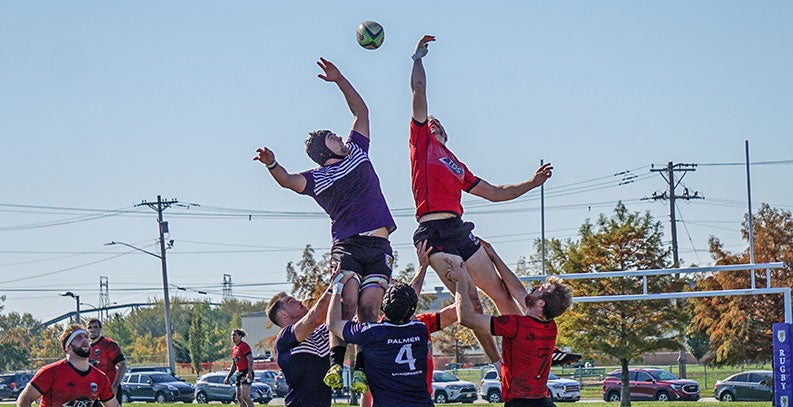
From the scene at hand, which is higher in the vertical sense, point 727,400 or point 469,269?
point 469,269

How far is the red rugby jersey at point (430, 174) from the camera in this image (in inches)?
424

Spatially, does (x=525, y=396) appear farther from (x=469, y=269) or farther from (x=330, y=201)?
A: (x=330, y=201)

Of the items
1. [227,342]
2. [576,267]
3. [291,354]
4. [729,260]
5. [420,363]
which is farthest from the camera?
[227,342]

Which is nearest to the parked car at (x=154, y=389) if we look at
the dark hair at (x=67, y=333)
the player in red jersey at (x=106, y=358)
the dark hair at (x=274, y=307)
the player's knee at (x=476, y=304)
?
the player in red jersey at (x=106, y=358)

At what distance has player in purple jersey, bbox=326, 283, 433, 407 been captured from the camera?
8742 millimetres

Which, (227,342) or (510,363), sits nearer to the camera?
(510,363)

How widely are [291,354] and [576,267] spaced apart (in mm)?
29450

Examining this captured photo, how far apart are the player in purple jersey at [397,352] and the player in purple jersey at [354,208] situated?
3.83 ft

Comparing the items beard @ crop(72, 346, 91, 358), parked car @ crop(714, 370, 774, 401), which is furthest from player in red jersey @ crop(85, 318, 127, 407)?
parked car @ crop(714, 370, 774, 401)

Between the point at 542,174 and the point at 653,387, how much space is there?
36.9 meters

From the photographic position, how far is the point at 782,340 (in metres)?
22.9

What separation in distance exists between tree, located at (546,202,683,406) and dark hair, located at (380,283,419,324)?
29.2 metres

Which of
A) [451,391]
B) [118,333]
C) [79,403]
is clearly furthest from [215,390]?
[118,333]

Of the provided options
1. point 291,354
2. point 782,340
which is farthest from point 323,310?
point 782,340
